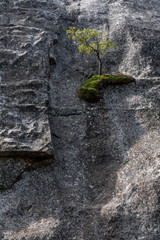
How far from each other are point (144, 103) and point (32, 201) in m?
6.19

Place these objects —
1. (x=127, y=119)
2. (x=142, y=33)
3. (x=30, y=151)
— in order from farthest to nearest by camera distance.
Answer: (x=142, y=33)
(x=127, y=119)
(x=30, y=151)

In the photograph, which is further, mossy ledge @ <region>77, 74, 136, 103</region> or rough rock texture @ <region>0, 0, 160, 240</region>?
mossy ledge @ <region>77, 74, 136, 103</region>

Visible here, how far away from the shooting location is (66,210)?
28.3 feet

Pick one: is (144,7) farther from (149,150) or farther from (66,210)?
(66,210)

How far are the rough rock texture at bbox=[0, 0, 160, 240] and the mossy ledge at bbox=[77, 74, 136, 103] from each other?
30 cm

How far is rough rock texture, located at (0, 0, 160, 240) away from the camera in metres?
8.32

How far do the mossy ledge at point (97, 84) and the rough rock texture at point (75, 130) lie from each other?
298 mm

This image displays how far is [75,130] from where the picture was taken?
36.8 feet

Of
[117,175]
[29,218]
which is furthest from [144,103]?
[29,218]

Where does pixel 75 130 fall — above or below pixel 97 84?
below

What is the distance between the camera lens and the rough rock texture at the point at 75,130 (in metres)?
8.32

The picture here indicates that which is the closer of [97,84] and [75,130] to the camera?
[75,130]

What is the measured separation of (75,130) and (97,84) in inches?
95.2

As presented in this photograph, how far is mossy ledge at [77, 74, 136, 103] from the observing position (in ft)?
39.1
